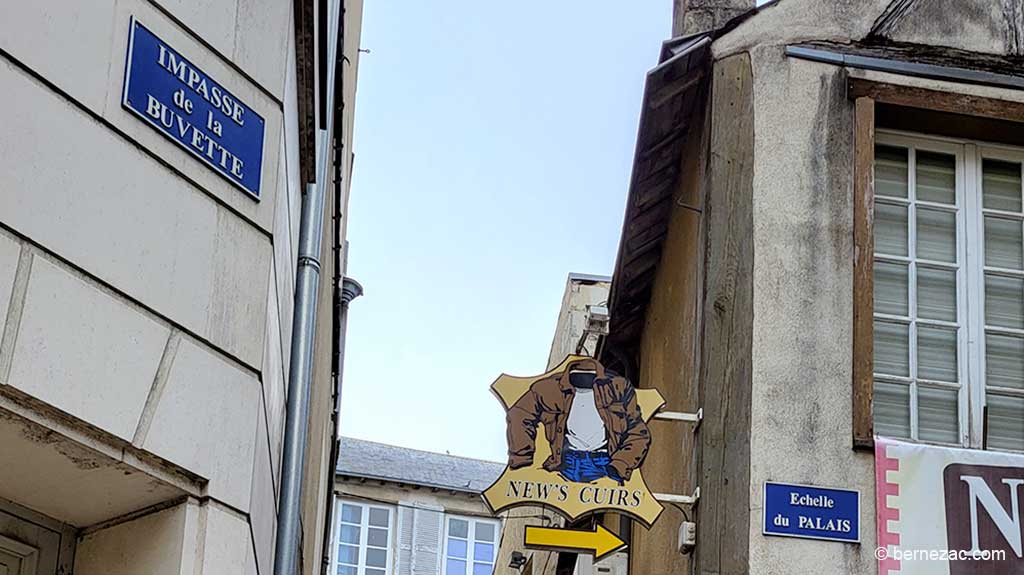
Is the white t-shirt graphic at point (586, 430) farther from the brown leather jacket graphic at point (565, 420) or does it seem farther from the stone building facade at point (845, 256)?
the stone building facade at point (845, 256)

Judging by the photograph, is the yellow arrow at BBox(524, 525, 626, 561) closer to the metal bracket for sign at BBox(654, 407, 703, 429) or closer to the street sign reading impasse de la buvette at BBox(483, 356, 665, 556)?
the street sign reading impasse de la buvette at BBox(483, 356, 665, 556)

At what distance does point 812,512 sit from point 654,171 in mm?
3289

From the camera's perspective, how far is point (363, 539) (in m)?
33.8

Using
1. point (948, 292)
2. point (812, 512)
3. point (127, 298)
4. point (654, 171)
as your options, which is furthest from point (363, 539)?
point (127, 298)

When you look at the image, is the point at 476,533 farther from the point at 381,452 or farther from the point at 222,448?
the point at 222,448

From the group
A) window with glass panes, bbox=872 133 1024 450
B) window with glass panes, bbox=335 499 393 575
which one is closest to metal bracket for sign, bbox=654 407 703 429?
window with glass panes, bbox=872 133 1024 450

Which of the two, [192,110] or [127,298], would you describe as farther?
[192,110]

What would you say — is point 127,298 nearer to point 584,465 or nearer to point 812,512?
point 584,465

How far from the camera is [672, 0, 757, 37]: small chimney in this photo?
11.4 m

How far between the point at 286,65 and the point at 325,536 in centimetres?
1431

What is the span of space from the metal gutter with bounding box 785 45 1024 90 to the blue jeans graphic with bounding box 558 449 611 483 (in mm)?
2800

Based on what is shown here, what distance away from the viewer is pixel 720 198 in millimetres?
9914

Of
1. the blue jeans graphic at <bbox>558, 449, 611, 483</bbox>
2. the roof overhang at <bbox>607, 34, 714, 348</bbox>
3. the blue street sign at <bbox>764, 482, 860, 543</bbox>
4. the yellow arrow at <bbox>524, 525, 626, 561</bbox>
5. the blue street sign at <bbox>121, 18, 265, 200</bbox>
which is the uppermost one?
the roof overhang at <bbox>607, 34, 714, 348</bbox>

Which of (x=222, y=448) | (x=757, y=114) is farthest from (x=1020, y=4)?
(x=222, y=448)
